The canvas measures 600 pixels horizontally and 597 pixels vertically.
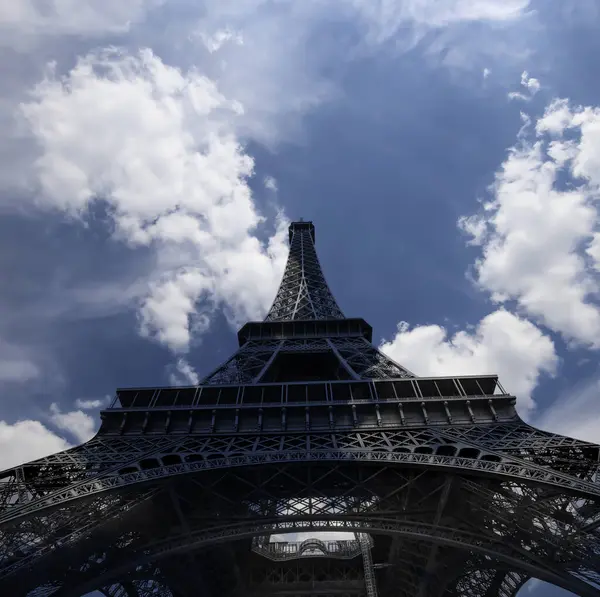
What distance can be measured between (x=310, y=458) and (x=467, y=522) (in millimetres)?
6520

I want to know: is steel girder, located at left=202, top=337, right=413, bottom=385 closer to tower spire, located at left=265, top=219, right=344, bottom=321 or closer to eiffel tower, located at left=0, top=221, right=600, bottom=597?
eiffel tower, located at left=0, top=221, right=600, bottom=597

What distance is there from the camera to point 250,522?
64.6 ft

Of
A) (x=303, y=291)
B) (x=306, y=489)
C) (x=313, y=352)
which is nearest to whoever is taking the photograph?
(x=306, y=489)

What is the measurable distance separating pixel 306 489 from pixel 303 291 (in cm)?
2917

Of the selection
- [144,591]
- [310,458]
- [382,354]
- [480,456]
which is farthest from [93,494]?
[382,354]

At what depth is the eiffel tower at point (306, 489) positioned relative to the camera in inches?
680

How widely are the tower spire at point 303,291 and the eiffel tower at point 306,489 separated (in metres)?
15.7

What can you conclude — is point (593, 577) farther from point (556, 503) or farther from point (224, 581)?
point (224, 581)

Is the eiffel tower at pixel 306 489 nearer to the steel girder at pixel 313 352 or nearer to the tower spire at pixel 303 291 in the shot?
the steel girder at pixel 313 352

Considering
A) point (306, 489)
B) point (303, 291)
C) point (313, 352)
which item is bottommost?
point (306, 489)

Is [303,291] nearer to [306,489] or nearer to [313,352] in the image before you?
[313,352]

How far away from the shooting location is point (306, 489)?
2147cm

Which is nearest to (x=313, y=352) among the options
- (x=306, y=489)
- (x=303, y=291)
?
(x=306, y=489)

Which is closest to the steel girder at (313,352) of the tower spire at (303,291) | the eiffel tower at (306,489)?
the eiffel tower at (306,489)
